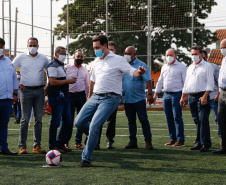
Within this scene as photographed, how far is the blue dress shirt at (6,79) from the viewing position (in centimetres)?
772

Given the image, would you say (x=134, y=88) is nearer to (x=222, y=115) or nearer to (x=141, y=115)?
(x=141, y=115)

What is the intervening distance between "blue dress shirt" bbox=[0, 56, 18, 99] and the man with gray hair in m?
0.17

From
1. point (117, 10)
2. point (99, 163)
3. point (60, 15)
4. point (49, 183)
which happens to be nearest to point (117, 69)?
point (99, 163)

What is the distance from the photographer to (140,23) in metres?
26.0

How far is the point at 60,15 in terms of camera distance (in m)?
25.2

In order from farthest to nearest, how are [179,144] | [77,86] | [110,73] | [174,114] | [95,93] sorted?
[174,114]
[179,144]
[77,86]
[95,93]
[110,73]

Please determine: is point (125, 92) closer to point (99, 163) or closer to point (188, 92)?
point (188, 92)

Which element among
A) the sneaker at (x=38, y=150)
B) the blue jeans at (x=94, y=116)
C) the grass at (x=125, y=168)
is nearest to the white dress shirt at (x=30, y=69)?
the sneaker at (x=38, y=150)

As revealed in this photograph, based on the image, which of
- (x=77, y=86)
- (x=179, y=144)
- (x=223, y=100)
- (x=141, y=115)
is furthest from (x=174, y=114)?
(x=77, y=86)

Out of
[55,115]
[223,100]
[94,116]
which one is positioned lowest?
[55,115]

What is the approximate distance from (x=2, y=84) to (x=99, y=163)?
2.30 metres

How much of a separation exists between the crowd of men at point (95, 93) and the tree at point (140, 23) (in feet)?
51.1

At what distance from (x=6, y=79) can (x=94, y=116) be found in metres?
2.14

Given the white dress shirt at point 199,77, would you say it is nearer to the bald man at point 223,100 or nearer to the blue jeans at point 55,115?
the bald man at point 223,100
